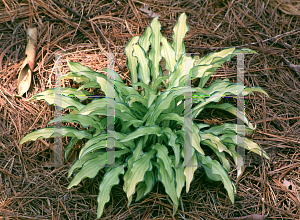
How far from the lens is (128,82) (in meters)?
2.04

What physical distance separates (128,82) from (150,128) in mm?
613

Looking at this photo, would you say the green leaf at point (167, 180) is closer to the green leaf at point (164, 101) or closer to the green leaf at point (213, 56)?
the green leaf at point (164, 101)

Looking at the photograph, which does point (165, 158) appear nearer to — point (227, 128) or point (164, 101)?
point (164, 101)

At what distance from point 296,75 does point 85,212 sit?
6.14 feet

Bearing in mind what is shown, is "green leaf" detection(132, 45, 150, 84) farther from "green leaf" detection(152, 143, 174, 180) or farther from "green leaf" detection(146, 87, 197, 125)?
"green leaf" detection(152, 143, 174, 180)

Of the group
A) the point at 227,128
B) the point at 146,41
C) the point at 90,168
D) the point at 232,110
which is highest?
the point at 146,41

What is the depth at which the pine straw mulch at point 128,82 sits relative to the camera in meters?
1.67

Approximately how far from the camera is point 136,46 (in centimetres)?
181

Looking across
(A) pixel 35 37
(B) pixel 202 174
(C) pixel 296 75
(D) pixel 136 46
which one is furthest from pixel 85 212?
(C) pixel 296 75

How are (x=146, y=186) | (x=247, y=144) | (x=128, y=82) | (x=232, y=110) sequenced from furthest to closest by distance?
(x=128, y=82)
(x=232, y=110)
(x=247, y=144)
(x=146, y=186)

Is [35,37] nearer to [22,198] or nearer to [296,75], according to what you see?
[22,198]

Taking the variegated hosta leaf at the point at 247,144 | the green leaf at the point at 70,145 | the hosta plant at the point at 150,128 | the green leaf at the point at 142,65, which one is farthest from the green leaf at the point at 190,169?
the green leaf at the point at 70,145

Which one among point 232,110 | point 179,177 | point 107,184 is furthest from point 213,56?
point 107,184

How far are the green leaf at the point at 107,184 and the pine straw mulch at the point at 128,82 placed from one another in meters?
0.17
